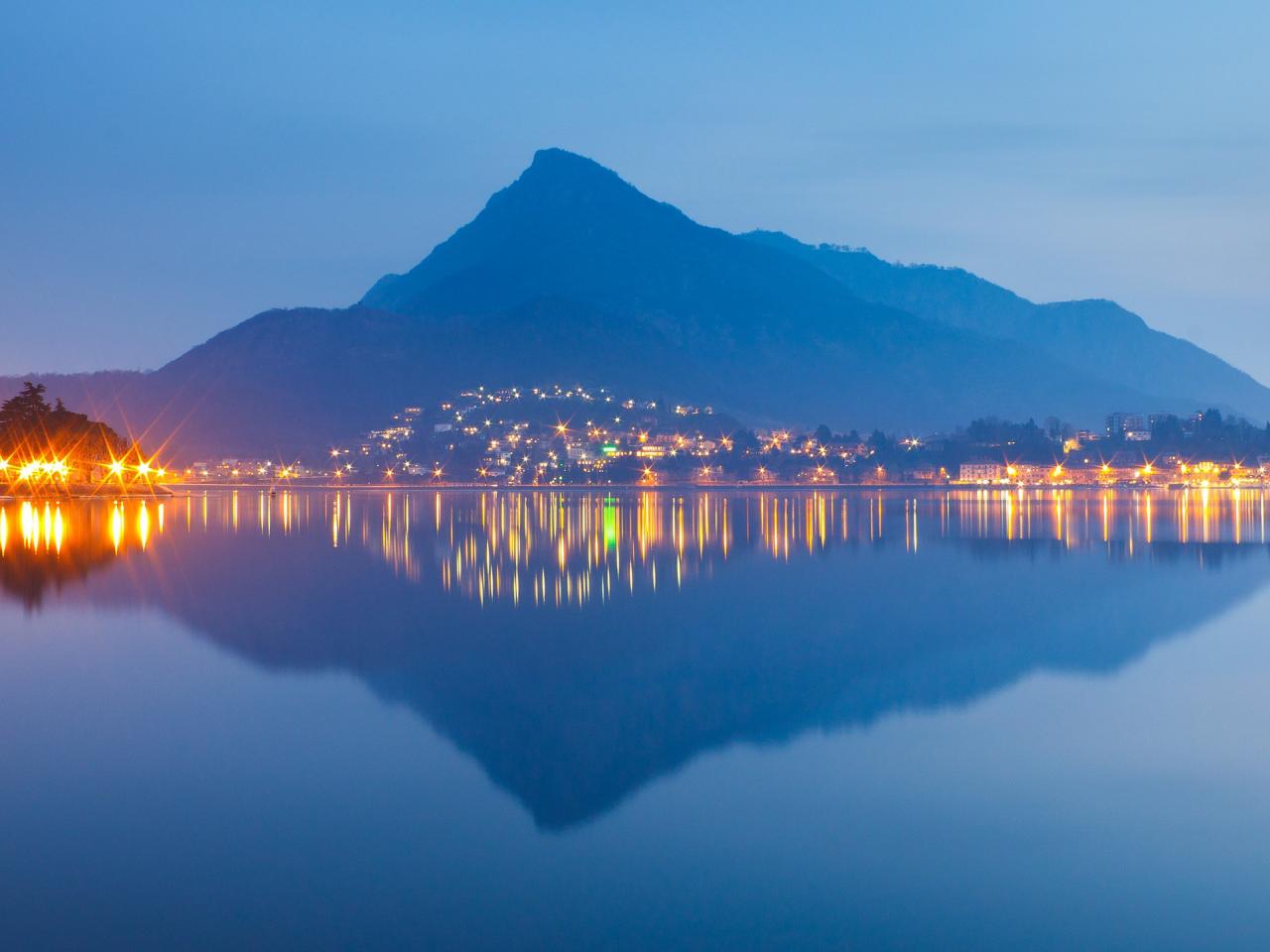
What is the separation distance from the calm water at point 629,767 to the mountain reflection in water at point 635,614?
0.38ft

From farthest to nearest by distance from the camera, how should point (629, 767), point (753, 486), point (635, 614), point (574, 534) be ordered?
point (753, 486), point (574, 534), point (635, 614), point (629, 767)

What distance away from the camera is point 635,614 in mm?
23281

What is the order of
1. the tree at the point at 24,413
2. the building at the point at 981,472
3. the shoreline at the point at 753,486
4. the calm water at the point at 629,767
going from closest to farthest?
the calm water at the point at 629,767 < the tree at the point at 24,413 < the shoreline at the point at 753,486 < the building at the point at 981,472

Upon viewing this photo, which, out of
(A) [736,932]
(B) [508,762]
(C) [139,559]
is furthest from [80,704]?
(C) [139,559]

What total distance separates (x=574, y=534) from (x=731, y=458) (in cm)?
12500

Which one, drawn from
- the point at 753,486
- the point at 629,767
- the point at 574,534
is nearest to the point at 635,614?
the point at 629,767

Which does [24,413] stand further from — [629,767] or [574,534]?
[629,767]

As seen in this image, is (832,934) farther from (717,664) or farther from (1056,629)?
(1056,629)

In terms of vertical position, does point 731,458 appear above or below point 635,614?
above

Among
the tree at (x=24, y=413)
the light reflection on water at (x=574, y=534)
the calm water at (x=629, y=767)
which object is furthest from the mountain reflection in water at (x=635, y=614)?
the tree at (x=24, y=413)

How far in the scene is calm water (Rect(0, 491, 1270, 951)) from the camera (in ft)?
26.9

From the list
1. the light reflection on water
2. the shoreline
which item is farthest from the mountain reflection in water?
the shoreline

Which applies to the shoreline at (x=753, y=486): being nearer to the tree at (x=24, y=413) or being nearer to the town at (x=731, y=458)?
the town at (x=731, y=458)

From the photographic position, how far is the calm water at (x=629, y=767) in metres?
8.20
